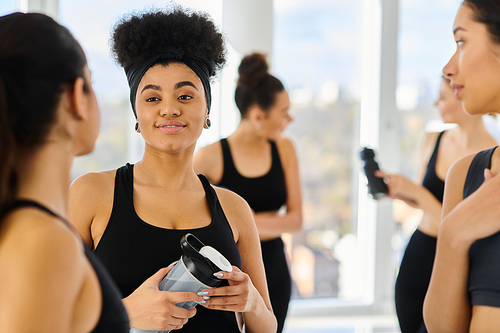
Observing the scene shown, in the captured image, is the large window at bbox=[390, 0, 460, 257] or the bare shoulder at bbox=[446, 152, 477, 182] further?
the large window at bbox=[390, 0, 460, 257]

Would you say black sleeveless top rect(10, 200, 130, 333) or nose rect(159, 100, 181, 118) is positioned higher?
nose rect(159, 100, 181, 118)

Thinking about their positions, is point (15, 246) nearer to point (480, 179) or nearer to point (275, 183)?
point (480, 179)

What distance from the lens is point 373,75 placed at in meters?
3.31

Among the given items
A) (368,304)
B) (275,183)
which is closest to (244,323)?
(275,183)

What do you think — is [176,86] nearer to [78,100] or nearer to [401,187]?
[78,100]

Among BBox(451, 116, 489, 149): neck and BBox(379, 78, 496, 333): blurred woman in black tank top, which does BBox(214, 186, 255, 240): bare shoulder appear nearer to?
BBox(379, 78, 496, 333): blurred woman in black tank top

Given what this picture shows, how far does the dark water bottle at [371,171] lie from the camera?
5.74 ft

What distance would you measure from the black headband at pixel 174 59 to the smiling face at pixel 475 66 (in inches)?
25.7

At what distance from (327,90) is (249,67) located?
1376mm

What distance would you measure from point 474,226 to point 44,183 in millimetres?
904

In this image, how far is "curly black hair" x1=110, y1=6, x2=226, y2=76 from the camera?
1144 mm

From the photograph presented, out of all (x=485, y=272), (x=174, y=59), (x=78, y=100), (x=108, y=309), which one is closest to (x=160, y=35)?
(x=174, y=59)

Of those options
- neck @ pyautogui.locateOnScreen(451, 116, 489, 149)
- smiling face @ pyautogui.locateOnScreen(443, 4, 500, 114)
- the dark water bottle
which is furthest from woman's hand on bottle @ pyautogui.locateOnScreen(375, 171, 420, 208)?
smiling face @ pyautogui.locateOnScreen(443, 4, 500, 114)

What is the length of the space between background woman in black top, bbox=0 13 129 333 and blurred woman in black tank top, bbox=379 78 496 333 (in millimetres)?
1434
